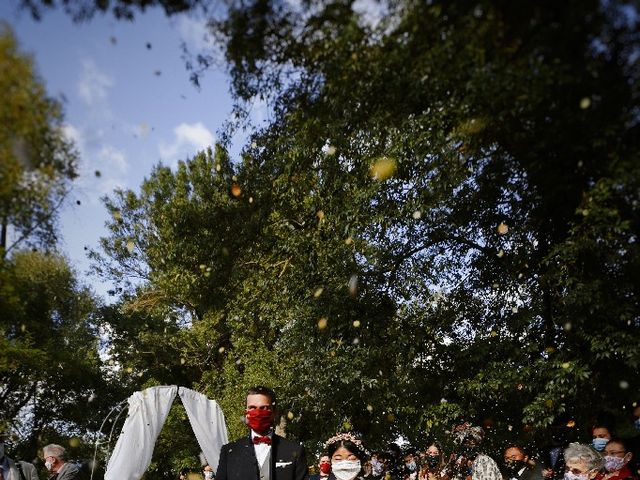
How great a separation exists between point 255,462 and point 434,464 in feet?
21.3

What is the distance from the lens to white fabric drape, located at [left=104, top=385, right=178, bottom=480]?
10742mm

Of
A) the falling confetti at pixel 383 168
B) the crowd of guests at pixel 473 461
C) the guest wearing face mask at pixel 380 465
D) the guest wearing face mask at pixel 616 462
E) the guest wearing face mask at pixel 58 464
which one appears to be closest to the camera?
the crowd of guests at pixel 473 461

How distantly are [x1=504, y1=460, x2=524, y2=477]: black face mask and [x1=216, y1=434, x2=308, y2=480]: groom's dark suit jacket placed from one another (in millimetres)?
5714

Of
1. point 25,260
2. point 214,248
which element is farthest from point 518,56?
point 214,248

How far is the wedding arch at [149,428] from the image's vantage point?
1080cm

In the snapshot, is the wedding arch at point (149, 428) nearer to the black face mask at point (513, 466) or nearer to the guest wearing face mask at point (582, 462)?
the black face mask at point (513, 466)

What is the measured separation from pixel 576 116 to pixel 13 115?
2938mm

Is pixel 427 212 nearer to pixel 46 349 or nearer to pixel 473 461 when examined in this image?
pixel 473 461

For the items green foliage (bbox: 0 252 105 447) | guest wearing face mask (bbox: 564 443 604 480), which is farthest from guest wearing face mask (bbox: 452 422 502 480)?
green foliage (bbox: 0 252 105 447)

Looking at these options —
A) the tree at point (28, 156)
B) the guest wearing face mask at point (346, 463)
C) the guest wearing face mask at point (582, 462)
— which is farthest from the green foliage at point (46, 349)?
the guest wearing face mask at point (582, 462)

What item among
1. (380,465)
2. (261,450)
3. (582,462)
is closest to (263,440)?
(261,450)

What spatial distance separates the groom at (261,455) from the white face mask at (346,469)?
3.38 feet

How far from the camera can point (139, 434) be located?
11203 millimetres

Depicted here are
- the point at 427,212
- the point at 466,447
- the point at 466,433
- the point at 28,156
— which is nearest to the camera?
the point at 28,156
